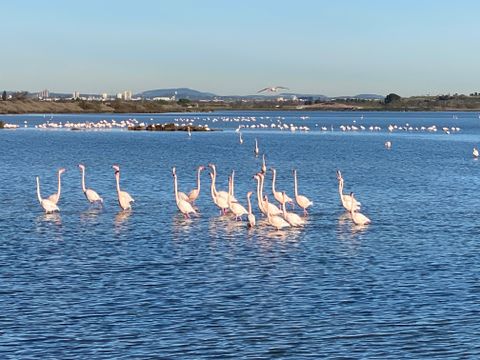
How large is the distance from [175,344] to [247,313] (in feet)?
7.28

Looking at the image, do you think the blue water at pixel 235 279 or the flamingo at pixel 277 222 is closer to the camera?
the blue water at pixel 235 279

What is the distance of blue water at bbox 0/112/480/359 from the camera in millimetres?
15602

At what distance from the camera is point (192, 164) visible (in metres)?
58.5

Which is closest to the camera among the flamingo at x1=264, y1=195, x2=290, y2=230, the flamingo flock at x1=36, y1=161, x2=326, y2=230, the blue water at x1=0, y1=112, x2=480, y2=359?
the blue water at x1=0, y1=112, x2=480, y2=359

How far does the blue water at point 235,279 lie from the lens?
51.2 feet

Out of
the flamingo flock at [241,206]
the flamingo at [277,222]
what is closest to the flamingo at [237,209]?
the flamingo flock at [241,206]

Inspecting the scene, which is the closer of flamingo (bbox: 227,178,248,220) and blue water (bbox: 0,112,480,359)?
blue water (bbox: 0,112,480,359)

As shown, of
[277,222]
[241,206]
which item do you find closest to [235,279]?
[277,222]

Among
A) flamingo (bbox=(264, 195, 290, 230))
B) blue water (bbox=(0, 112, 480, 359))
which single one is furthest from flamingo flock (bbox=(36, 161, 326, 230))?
blue water (bbox=(0, 112, 480, 359))

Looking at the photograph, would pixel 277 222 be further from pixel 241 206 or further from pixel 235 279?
pixel 235 279

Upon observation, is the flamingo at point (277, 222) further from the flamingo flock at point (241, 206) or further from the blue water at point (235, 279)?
the blue water at point (235, 279)

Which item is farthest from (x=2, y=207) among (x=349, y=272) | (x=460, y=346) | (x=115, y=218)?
(x=460, y=346)

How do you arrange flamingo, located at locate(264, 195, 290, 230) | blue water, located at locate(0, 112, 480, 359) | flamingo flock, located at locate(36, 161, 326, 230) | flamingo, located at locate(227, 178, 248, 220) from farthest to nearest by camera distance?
flamingo, located at locate(227, 178, 248, 220) < flamingo flock, located at locate(36, 161, 326, 230) < flamingo, located at locate(264, 195, 290, 230) < blue water, located at locate(0, 112, 480, 359)

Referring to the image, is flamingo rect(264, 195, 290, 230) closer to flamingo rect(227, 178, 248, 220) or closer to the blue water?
the blue water
